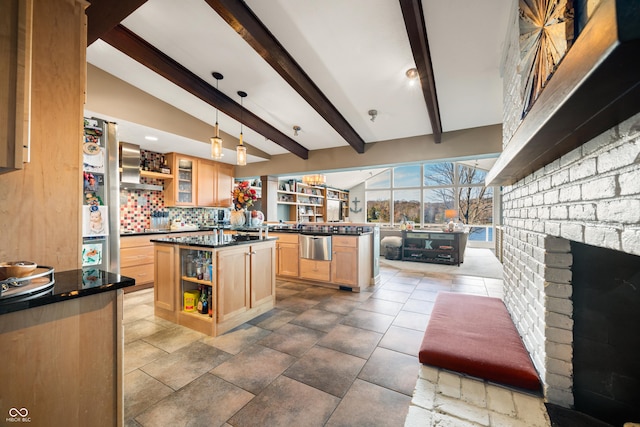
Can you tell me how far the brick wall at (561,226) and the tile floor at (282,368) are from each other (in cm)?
85

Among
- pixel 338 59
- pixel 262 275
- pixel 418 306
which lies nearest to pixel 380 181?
pixel 418 306

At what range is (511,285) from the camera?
221 cm

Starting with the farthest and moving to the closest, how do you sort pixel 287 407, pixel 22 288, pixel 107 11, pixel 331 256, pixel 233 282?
pixel 331 256 < pixel 233 282 < pixel 107 11 < pixel 287 407 < pixel 22 288

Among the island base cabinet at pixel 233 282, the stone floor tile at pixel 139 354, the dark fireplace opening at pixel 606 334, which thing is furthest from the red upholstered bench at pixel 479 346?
the stone floor tile at pixel 139 354

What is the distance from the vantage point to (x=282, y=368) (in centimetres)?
193

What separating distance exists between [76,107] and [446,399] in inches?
105

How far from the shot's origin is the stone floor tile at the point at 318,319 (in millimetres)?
2650

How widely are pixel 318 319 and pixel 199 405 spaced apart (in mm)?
1455

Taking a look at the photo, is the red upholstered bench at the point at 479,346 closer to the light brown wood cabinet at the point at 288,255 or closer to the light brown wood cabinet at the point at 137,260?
the light brown wood cabinet at the point at 288,255

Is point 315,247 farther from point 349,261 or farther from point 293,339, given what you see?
point 293,339

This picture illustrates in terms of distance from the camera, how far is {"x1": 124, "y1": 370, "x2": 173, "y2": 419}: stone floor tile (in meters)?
→ 1.54

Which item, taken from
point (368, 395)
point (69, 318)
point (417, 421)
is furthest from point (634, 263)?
point (69, 318)

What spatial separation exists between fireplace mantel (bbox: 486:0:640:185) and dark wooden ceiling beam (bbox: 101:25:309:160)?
3639mm

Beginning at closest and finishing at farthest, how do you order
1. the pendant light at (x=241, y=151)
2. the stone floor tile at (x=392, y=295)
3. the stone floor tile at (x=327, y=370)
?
the stone floor tile at (x=327, y=370), the pendant light at (x=241, y=151), the stone floor tile at (x=392, y=295)
